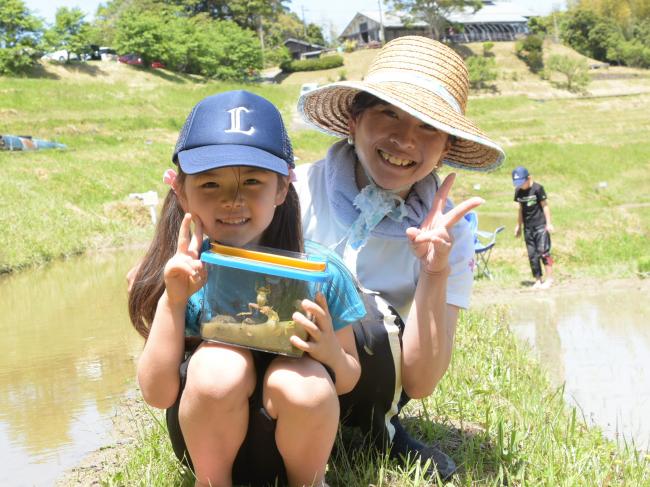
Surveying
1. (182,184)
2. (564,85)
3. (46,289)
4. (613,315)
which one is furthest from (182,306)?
(564,85)

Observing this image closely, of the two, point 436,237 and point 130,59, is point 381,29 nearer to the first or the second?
point 130,59

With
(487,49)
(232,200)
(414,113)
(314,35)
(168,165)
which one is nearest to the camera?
(232,200)

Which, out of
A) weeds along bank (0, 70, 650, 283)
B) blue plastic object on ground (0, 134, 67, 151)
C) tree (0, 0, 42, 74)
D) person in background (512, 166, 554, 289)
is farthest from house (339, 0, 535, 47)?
person in background (512, 166, 554, 289)

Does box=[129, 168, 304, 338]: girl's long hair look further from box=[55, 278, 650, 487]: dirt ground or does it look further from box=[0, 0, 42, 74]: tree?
box=[0, 0, 42, 74]: tree

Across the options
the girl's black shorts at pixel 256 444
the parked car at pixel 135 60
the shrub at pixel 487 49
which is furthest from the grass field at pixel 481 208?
the shrub at pixel 487 49

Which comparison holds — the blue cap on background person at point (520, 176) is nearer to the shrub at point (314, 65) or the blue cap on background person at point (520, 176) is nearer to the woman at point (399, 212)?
the woman at point (399, 212)

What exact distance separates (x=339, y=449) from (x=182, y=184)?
105 centimetres

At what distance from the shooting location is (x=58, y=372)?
520cm

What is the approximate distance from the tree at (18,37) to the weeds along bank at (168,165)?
7.14 feet

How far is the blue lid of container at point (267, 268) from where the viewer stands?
2.13 metres

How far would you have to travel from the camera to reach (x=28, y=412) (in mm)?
4371

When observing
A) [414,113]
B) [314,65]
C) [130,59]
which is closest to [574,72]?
[314,65]

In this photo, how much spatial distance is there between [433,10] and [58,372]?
200 ft

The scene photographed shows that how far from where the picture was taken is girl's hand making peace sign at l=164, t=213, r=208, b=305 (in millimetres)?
2127
